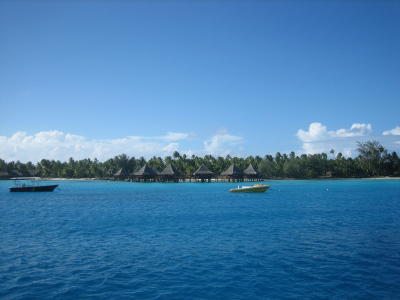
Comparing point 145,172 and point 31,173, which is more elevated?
point 31,173

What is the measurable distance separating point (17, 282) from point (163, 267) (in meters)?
4.69

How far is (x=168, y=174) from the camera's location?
95.3m

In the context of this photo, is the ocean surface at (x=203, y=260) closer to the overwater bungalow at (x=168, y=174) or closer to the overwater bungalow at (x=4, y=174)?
the overwater bungalow at (x=168, y=174)

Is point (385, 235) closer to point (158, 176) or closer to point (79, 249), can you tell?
point (79, 249)

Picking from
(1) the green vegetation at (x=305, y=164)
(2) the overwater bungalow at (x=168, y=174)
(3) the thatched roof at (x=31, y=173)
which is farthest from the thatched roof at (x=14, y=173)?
(2) the overwater bungalow at (x=168, y=174)

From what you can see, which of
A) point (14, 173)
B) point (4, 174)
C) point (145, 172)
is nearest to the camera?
point (145, 172)

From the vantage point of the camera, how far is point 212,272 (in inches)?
458

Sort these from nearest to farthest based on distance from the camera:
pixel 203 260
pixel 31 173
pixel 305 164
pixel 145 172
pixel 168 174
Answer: pixel 203 260
pixel 145 172
pixel 168 174
pixel 305 164
pixel 31 173

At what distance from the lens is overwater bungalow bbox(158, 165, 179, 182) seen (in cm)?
9562

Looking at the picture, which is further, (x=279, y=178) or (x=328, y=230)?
(x=279, y=178)

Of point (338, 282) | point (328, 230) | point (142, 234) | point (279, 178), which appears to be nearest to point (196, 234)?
point (142, 234)

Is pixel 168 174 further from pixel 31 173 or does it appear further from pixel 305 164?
pixel 31 173

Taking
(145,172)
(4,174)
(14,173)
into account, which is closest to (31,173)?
(14,173)

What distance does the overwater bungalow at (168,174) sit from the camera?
314ft
